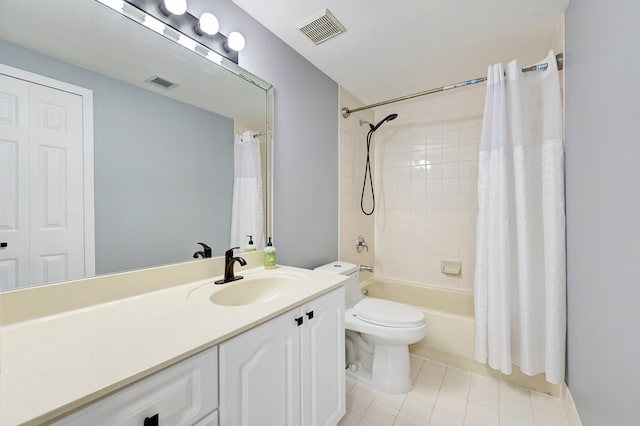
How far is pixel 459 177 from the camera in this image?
230cm

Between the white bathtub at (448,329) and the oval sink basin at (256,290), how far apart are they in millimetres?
1148

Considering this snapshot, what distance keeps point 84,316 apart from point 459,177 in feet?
8.47

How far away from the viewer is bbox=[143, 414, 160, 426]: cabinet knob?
0.56 meters

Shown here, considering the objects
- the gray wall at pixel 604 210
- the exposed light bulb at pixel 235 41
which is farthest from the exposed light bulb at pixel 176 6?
the gray wall at pixel 604 210

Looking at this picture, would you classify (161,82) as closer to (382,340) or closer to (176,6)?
(176,6)

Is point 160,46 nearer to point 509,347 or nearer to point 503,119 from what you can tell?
point 503,119

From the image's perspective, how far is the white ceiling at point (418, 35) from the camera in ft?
4.43

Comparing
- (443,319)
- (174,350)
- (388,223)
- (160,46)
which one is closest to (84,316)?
(174,350)

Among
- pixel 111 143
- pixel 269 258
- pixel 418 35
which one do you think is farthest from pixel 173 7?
pixel 418 35

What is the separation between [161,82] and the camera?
1106 mm

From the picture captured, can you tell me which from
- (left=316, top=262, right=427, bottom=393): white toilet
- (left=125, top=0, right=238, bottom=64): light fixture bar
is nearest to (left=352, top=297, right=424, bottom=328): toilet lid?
(left=316, top=262, right=427, bottom=393): white toilet

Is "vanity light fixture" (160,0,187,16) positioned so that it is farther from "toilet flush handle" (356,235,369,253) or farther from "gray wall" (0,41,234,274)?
"toilet flush handle" (356,235,369,253)

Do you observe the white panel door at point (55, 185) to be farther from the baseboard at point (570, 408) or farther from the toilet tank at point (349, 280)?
the baseboard at point (570, 408)

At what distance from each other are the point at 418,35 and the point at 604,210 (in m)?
1.33
